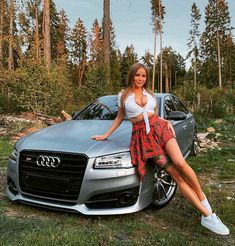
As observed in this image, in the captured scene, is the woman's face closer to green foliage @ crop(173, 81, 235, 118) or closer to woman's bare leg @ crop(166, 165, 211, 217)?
woman's bare leg @ crop(166, 165, 211, 217)

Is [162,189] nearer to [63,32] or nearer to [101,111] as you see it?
[101,111]

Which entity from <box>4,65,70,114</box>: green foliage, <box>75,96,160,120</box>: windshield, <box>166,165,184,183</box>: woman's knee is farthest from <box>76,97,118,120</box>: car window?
<box>4,65,70,114</box>: green foliage

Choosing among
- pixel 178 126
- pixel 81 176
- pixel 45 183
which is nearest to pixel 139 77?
pixel 81 176

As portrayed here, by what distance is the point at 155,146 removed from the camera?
3535 millimetres

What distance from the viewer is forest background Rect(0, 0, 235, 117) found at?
13.0m

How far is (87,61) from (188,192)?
50846mm

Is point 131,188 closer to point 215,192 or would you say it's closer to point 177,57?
point 215,192

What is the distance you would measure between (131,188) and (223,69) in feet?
176

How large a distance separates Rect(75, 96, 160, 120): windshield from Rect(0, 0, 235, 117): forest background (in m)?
1.21

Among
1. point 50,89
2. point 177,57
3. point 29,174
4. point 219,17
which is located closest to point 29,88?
point 50,89

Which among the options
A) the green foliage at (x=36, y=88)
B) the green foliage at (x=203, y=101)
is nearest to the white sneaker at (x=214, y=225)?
the green foliage at (x=36, y=88)

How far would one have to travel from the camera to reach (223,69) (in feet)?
175

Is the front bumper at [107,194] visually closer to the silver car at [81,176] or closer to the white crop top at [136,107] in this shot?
the silver car at [81,176]

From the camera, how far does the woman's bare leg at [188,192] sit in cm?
343
